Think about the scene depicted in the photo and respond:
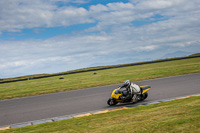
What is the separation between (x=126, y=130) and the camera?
5.89m

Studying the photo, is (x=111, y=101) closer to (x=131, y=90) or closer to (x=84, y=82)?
(x=131, y=90)

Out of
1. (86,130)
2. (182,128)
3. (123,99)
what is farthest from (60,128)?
(123,99)

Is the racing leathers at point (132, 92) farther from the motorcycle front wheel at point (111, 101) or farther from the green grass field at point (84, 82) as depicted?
the green grass field at point (84, 82)

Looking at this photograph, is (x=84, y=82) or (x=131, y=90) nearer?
(x=131, y=90)

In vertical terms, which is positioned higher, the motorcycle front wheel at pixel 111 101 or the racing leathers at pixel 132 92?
the racing leathers at pixel 132 92

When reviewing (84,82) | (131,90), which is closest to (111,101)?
(131,90)

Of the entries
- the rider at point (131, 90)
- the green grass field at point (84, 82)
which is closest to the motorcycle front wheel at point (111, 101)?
the rider at point (131, 90)

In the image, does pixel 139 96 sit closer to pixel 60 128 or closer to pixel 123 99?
pixel 123 99

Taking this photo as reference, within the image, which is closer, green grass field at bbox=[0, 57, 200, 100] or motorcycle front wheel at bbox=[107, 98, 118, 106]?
motorcycle front wheel at bbox=[107, 98, 118, 106]

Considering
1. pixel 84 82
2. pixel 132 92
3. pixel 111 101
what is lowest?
pixel 111 101

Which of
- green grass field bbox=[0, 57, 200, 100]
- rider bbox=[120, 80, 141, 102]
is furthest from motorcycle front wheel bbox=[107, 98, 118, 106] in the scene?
green grass field bbox=[0, 57, 200, 100]

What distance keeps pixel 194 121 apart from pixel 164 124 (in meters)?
0.81

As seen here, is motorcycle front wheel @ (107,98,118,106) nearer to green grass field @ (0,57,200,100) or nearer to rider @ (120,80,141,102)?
rider @ (120,80,141,102)

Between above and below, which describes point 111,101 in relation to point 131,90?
below
